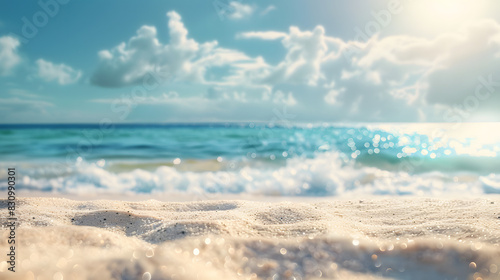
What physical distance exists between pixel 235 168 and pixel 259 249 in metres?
6.35

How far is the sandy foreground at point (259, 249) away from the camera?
1522 millimetres

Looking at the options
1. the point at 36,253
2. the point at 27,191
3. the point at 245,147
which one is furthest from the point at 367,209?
the point at 245,147

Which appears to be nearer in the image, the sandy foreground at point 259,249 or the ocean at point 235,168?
the sandy foreground at point 259,249

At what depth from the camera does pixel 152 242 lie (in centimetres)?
212

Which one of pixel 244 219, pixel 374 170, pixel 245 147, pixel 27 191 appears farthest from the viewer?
pixel 245 147

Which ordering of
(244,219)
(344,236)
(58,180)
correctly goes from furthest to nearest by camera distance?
(58,180) < (244,219) < (344,236)

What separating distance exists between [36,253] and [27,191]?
483cm

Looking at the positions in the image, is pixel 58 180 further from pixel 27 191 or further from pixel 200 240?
pixel 200 240

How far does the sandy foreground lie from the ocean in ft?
9.60

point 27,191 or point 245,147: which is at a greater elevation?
point 245,147

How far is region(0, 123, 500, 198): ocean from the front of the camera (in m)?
5.65

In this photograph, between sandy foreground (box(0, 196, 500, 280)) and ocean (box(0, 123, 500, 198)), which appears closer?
sandy foreground (box(0, 196, 500, 280))

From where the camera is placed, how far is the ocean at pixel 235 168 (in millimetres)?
5648

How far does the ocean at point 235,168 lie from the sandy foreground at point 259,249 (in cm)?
293
